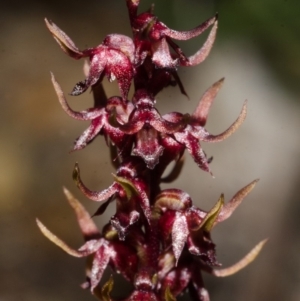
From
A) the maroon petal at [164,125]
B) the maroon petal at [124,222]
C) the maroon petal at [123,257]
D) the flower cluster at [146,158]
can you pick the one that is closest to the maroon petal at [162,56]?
the flower cluster at [146,158]

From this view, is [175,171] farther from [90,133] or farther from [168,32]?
[168,32]

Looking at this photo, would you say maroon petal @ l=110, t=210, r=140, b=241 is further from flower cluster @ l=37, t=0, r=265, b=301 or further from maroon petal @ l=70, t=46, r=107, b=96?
maroon petal @ l=70, t=46, r=107, b=96

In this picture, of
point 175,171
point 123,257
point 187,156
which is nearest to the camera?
point 123,257

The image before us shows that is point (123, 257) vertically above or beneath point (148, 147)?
beneath

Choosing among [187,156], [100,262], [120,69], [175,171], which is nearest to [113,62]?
[120,69]

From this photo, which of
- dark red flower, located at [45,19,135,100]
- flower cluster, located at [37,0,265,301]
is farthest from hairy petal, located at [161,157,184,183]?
dark red flower, located at [45,19,135,100]

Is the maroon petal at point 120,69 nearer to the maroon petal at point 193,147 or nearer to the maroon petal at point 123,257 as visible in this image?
the maroon petal at point 193,147

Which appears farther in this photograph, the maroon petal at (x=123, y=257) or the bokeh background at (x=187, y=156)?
the bokeh background at (x=187, y=156)
